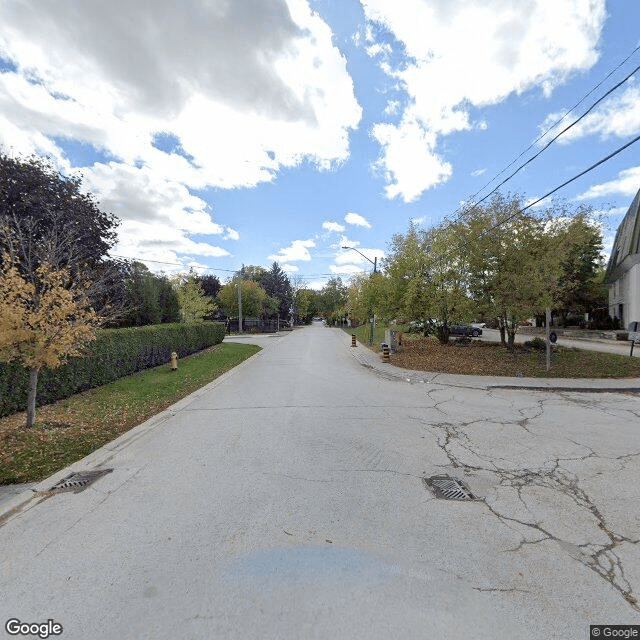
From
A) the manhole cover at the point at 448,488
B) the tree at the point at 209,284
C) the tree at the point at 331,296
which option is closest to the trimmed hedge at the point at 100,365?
the manhole cover at the point at 448,488

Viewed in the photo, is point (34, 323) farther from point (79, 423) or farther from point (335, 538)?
point (335, 538)

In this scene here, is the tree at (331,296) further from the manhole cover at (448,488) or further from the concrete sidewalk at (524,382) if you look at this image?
the manhole cover at (448,488)

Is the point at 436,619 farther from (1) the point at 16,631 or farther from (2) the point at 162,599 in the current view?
(1) the point at 16,631

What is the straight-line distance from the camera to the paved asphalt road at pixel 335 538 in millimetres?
2217

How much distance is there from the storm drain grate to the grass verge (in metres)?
0.33

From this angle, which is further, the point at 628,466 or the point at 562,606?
the point at 628,466

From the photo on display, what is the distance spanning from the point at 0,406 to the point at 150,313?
16.0 m

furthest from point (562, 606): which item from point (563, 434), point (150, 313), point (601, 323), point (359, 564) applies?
point (601, 323)

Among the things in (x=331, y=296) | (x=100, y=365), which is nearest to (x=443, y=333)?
(x=100, y=365)

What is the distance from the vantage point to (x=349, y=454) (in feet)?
16.1

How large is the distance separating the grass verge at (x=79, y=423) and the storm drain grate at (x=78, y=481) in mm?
331

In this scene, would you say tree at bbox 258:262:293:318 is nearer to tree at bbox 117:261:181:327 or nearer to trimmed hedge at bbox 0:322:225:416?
tree at bbox 117:261:181:327

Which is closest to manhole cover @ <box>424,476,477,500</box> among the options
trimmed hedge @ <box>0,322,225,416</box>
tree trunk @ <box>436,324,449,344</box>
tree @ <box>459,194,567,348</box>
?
trimmed hedge @ <box>0,322,225,416</box>

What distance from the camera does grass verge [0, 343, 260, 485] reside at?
4699 millimetres
